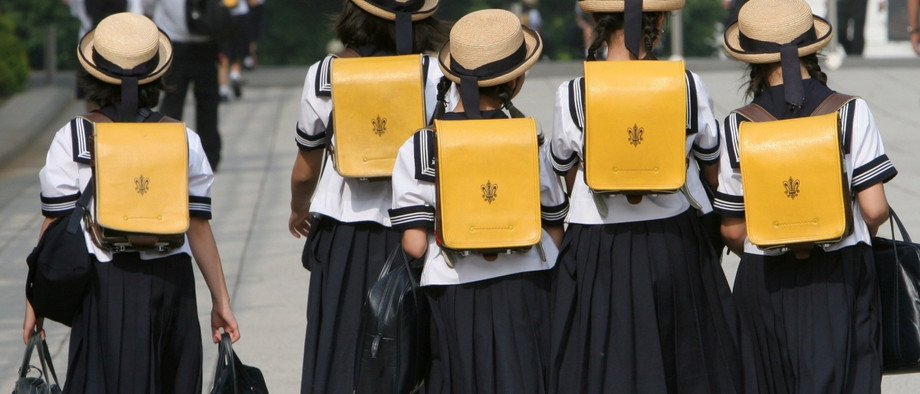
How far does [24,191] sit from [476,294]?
7.89 meters

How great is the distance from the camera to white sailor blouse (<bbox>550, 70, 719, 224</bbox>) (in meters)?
4.37

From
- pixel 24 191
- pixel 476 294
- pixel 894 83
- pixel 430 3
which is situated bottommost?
pixel 894 83

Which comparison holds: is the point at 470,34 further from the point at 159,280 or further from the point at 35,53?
the point at 35,53

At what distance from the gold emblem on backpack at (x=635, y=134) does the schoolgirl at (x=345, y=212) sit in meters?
0.88

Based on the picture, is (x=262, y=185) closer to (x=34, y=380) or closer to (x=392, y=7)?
(x=392, y=7)

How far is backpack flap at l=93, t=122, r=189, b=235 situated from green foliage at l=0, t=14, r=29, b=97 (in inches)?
502

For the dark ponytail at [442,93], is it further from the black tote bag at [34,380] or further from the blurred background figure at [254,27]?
the blurred background figure at [254,27]

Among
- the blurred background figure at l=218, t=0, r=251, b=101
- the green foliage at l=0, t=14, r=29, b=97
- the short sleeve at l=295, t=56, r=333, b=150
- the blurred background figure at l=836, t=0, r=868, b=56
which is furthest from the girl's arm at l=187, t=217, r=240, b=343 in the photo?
the blurred background figure at l=836, t=0, r=868, b=56

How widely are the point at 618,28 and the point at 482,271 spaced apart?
2.88 feet

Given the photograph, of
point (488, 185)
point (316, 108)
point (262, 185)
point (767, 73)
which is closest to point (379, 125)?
point (316, 108)

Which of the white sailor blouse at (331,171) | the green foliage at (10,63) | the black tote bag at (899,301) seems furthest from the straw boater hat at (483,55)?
the green foliage at (10,63)

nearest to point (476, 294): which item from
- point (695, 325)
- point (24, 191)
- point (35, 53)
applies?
point (695, 325)

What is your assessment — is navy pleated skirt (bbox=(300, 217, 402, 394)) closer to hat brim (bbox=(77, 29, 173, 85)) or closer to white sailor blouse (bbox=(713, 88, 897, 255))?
hat brim (bbox=(77, 29, 173, 85))

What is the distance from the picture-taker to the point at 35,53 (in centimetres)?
3516
